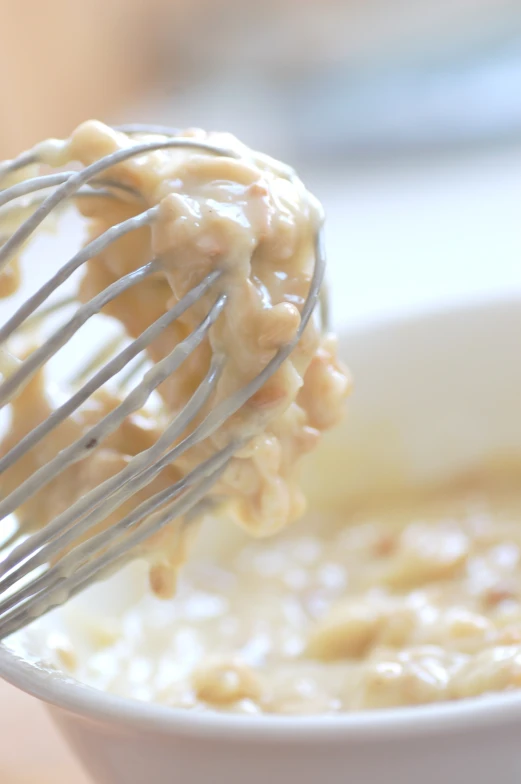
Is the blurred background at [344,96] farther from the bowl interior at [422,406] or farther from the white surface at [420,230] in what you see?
the bowl interior at [422,406]

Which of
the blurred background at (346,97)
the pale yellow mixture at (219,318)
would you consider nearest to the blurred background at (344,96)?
the blurred background at (346,97)

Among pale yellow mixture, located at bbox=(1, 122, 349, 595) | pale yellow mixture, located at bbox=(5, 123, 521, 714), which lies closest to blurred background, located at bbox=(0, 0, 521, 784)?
pale yellow mixture, located at bbox=(5, 123, 521, 714)

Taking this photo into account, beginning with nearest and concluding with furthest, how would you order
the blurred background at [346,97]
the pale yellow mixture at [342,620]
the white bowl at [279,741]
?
the white bowl at [279,741] → the pale yellow mixture at [342,620] → the blurred background at [346,97]

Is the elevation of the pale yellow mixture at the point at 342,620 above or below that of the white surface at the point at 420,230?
above

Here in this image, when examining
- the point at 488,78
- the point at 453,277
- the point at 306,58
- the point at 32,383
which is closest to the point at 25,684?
A: the point at 32,383

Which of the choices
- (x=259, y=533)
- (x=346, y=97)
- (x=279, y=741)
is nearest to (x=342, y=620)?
(x=259, y=533)

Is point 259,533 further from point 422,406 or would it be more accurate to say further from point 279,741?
point 422,406
